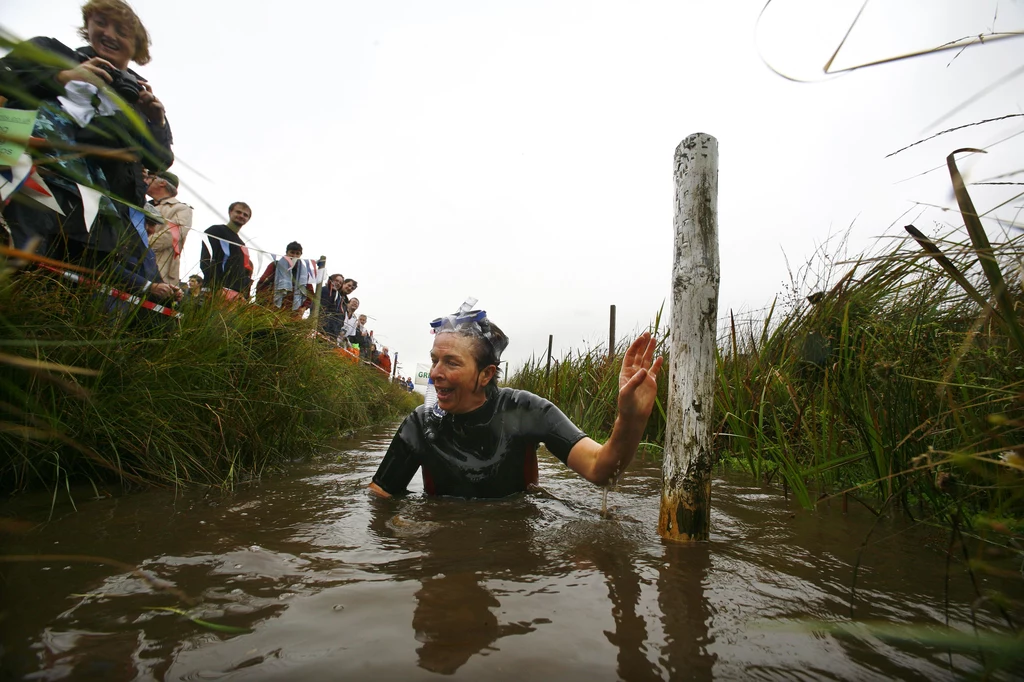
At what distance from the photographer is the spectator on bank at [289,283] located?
4.86 m

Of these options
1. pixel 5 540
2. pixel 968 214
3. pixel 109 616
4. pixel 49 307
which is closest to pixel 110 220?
pixel 49 307

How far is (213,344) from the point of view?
3.73m

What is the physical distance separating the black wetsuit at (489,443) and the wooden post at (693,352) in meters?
0.67

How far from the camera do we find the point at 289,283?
6.80 meters

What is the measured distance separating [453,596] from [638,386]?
4.08 ft

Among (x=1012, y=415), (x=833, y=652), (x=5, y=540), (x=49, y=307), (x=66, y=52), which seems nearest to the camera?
(x=833, y=652)

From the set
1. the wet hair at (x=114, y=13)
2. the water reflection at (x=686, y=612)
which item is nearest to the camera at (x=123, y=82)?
the wet hair at (x=114, y=13)

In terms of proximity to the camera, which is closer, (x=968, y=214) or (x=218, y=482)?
(x=968, y=214)

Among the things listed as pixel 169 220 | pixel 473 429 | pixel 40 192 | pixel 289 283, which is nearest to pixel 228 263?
pixel 169 220

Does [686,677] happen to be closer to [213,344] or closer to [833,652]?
[833,652]

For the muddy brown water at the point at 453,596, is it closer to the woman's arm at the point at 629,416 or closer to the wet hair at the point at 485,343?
the woman's arm at the point at 629,416

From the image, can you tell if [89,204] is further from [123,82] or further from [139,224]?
[123,82]

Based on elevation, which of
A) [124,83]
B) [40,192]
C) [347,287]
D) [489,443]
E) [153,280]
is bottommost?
[489,443]

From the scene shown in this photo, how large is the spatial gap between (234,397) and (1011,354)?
14.1 feet
